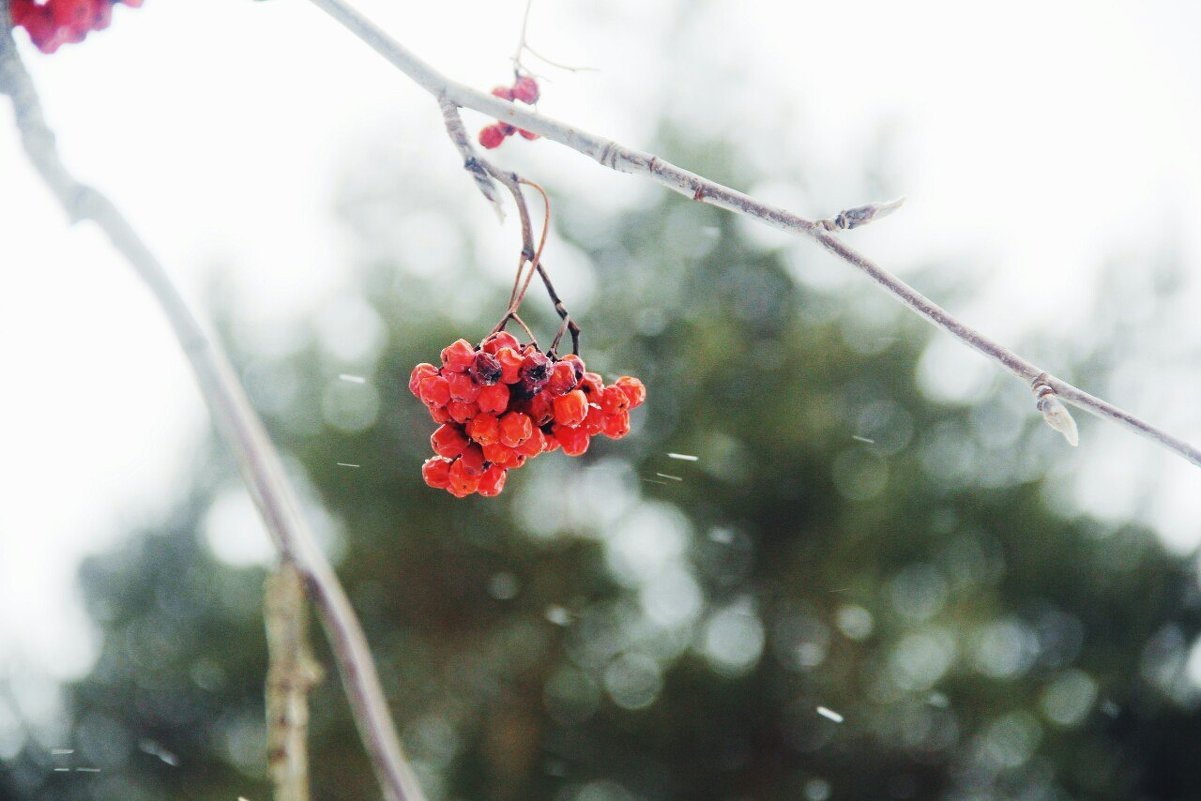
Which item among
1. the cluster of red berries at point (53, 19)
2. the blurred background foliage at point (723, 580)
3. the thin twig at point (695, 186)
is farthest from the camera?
the blurred background foliage at point (723, 580)

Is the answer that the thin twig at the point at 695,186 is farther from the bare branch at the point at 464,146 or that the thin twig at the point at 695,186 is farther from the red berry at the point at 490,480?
the red berry at the point at 490,480

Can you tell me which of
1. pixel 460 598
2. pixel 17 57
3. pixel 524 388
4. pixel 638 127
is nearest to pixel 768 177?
pixel 638 127

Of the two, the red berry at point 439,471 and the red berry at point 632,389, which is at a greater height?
the red berry at point 632,389

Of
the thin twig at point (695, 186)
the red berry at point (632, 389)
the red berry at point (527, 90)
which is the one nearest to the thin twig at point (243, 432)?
the thin twig at point (695, 186)

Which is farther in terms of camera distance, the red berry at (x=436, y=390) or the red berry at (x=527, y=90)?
the red berry at (x=527, y=90)

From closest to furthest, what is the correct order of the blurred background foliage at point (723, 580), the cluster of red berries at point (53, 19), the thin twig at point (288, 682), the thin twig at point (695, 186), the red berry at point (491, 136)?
the thin twig at point (288, 682)
the thin twig at point (695, 186)
the cluster of red berries at point (53, 19)
the red berry at point (491, 136)
the blurred background foliage at point (723, 580)

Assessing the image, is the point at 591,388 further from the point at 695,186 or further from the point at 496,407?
the point at 695,186

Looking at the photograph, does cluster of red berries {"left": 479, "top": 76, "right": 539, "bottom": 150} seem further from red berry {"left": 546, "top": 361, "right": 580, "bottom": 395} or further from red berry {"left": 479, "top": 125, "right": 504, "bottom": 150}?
red berry {"left": 546, "top": 361, "right": 580, "bottom": 395}

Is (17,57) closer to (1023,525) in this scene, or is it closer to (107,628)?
(1023,525)

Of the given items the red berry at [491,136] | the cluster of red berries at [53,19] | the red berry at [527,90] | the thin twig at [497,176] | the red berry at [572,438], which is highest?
the red berry at [527,90]
